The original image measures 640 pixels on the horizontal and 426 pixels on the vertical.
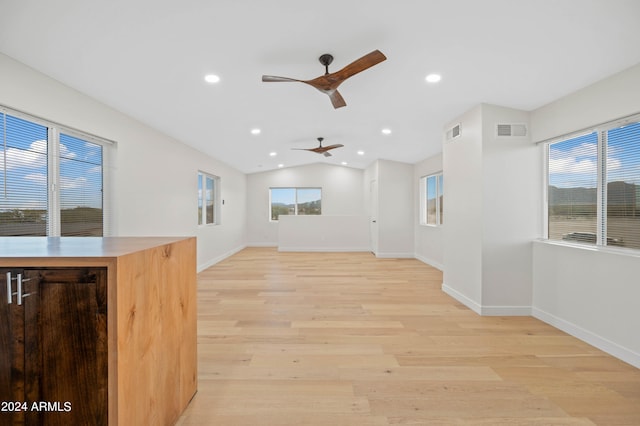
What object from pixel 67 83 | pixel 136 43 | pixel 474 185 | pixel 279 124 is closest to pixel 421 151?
pixel 474 185

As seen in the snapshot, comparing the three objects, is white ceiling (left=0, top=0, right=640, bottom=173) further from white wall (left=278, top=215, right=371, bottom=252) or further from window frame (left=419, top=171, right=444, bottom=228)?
white wall (left=278, top=215, right=371, bottom=252)

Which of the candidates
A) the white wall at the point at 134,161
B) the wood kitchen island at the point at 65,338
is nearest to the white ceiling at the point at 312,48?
the white wall at the point at 134,161

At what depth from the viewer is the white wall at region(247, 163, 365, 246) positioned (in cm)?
935

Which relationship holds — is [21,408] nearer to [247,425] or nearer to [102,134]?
[247,425]

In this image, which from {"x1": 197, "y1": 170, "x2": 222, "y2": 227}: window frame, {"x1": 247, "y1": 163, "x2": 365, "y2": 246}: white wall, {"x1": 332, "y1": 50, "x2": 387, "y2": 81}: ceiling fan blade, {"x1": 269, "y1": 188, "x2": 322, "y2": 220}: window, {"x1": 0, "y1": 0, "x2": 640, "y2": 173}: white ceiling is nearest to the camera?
{"x1": 0, "y1": 0, "x2": 640, "y2": 173}: white ceiling

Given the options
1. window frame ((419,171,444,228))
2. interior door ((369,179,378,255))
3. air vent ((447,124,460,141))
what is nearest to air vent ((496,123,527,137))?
air vent ((447,124,460,141))

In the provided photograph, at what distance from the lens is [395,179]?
7164 mm

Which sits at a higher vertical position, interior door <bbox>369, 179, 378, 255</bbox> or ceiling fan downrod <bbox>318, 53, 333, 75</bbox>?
ceiling fan downrod <bbox>318, 53, 333, 75</bbox>

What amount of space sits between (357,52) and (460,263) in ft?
9.40

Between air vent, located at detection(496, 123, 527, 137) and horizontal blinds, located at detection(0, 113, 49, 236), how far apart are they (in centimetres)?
460

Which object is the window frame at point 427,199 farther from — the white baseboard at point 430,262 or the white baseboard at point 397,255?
the white baseboard at point 397,255

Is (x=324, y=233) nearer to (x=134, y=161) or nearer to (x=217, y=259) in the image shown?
(x=217, y=259)

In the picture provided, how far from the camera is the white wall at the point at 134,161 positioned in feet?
7.48

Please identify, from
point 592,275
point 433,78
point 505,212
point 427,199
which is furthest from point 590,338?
point 427,199
